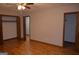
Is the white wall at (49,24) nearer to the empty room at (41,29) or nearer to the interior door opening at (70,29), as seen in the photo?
the empty room at (41,29)

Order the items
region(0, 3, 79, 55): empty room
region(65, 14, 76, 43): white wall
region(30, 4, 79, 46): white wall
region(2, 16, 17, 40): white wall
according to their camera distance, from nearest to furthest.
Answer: region(0, 3, 79, 55): empty room < region(30, 4, 79, 46): white wall < region(2, 16, 17, 40): white wall < region(65, 14, 76, 43): white wall

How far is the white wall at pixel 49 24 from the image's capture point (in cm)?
A: 301

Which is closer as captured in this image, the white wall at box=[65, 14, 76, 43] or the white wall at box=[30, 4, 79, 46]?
the white wall at box=[30, 4, 79, 46]

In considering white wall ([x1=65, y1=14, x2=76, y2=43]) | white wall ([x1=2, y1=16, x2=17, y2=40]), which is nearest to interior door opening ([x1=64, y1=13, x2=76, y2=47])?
white wall ([x1=65, y1=14, x2=76, y2=43])

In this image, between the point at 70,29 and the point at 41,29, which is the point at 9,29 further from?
the point at 70,29

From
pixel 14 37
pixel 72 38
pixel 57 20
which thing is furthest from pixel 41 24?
pixel 72 38

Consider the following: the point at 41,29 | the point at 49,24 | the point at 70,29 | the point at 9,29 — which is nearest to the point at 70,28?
the point at 70,29

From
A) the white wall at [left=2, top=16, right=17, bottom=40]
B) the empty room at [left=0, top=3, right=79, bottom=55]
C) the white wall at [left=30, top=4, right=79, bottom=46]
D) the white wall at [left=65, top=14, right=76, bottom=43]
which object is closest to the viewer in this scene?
the empty room at [left=0, top=3, right=79, bottom=55]

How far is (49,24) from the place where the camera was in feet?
10.9

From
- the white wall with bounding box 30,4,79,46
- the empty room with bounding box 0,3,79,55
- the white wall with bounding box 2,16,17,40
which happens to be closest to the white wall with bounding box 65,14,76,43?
the empty room with bounding box 0,3,79,55

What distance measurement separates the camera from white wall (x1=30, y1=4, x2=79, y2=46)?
3006 mm

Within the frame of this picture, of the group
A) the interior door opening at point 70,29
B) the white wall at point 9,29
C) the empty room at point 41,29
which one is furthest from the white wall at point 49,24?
the interior door opening at point 70,29

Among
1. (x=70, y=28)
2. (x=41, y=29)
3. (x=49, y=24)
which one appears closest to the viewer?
(x=49, y=24)

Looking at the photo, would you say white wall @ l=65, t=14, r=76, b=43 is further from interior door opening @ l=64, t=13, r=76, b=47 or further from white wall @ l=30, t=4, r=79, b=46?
white wall @ l=30, t=4, r=79, b=46
